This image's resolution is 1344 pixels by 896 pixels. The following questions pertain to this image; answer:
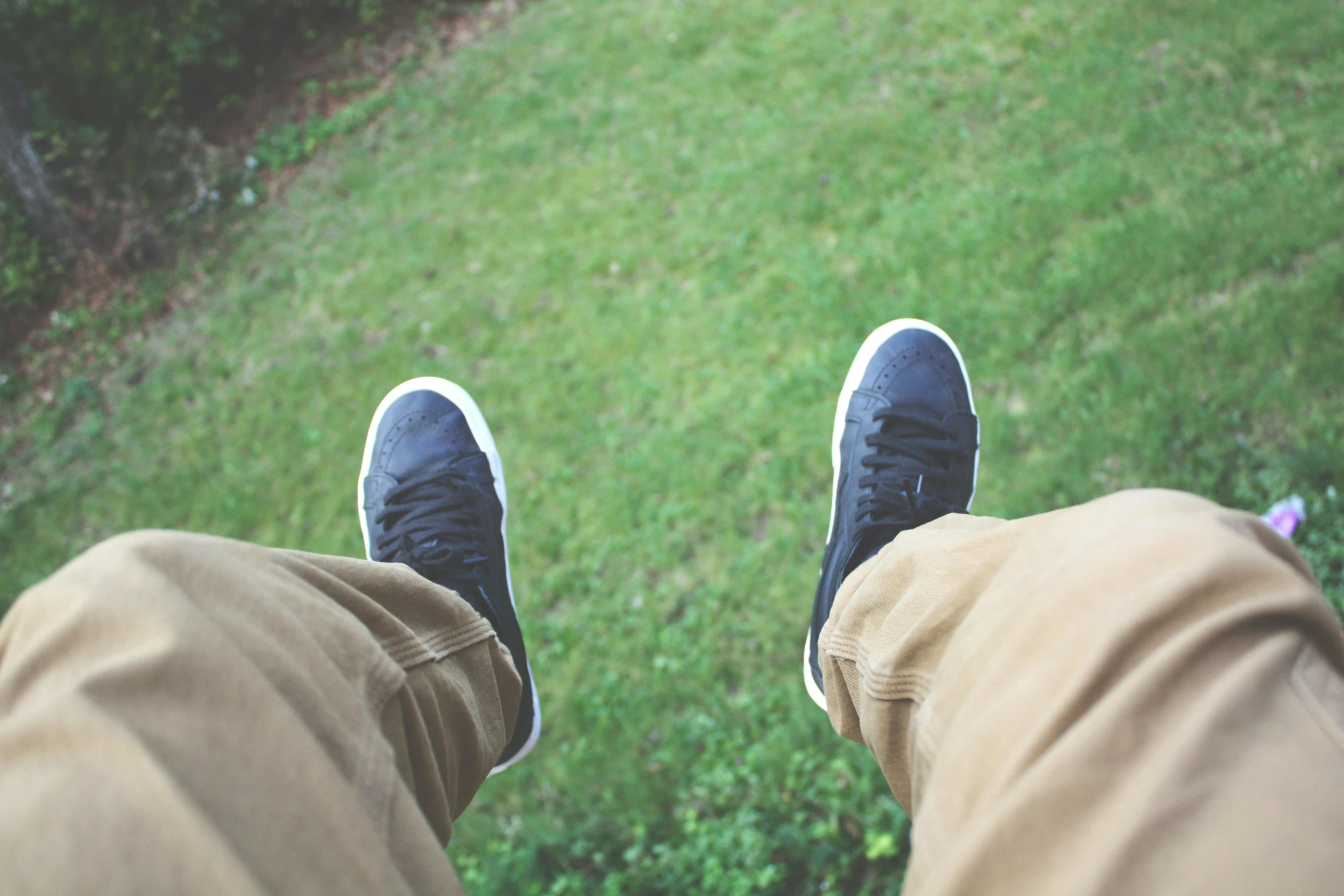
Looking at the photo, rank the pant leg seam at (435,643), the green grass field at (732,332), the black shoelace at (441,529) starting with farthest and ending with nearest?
the green grass field at (732,332)
the black shoelace at (441,529)
the pant leg seam at (435,643)

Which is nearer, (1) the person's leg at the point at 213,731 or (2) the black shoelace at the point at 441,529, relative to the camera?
(1) the person's leg at the point at 213,731

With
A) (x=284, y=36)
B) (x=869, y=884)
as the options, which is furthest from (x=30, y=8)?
(x=869, y=884)

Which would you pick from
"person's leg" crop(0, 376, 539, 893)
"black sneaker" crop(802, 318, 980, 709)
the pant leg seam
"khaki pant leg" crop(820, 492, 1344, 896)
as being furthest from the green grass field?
Result: "person's leg" crop(0, 376, 539, 893)

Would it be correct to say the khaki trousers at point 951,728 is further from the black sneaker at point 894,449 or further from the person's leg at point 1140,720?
the black sneaker at point 894,449

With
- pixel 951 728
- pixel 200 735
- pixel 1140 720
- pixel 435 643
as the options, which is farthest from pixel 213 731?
pixel 1140 720

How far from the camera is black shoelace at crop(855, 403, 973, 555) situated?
2.10 m

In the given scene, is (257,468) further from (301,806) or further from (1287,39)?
(1287,39)

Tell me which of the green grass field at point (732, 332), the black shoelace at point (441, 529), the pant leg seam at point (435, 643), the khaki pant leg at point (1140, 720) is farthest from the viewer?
the green grass field at point (732, 332)

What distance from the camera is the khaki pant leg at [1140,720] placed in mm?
804

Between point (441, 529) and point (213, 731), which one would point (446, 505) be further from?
point (213, 731)

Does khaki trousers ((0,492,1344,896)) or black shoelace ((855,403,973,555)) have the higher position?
khaki trousers ((0,492,1344,896))

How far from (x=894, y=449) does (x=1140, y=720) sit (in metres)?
1.43

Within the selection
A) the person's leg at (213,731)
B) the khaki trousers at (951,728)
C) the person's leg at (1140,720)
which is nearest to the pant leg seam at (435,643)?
the person's leg at (213,731)

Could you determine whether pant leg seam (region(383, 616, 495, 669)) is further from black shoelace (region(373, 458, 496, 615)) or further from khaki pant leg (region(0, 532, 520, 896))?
black shoelace (region(373, 458, 496, 615))
